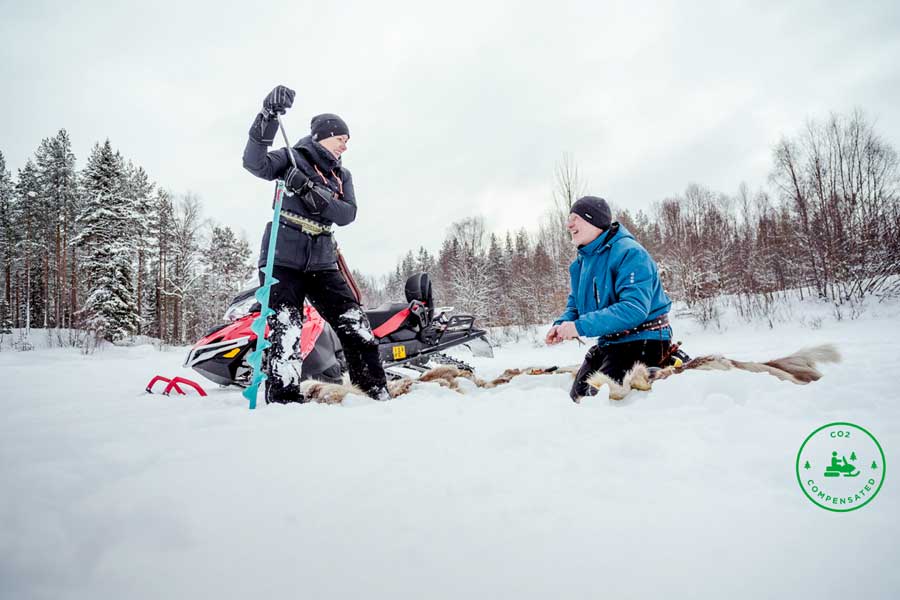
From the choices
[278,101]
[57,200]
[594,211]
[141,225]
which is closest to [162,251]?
[141,225]

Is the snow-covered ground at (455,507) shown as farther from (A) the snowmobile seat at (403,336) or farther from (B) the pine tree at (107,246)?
(B) the pine tree at (107,246)

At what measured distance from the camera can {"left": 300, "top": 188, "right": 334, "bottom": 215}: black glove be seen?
263 cm

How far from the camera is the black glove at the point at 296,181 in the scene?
258 cm

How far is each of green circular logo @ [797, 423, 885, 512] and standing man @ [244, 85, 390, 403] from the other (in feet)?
7.35

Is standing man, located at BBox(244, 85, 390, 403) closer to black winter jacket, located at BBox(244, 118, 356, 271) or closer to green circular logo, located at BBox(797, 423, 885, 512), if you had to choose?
black winter jacket, located at BBox(244, 118, 356, 271)

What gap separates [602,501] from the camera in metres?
0.90

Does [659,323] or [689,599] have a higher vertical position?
[659,323]

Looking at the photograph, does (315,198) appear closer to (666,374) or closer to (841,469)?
(666,374)

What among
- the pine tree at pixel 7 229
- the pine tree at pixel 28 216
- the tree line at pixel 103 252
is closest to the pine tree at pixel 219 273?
the tree line at pixel 103 252

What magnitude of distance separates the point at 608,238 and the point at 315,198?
6.66ft

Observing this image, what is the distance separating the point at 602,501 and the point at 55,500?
4.03ft

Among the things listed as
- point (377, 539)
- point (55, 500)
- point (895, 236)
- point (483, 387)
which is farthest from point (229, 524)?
point (895, 236)

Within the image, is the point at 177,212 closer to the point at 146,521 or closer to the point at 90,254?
the point at 90,254

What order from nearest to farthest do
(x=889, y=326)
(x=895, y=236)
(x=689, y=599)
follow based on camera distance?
(x=689, y=599)
(x=889, y=326)
(x=895, y=236)
